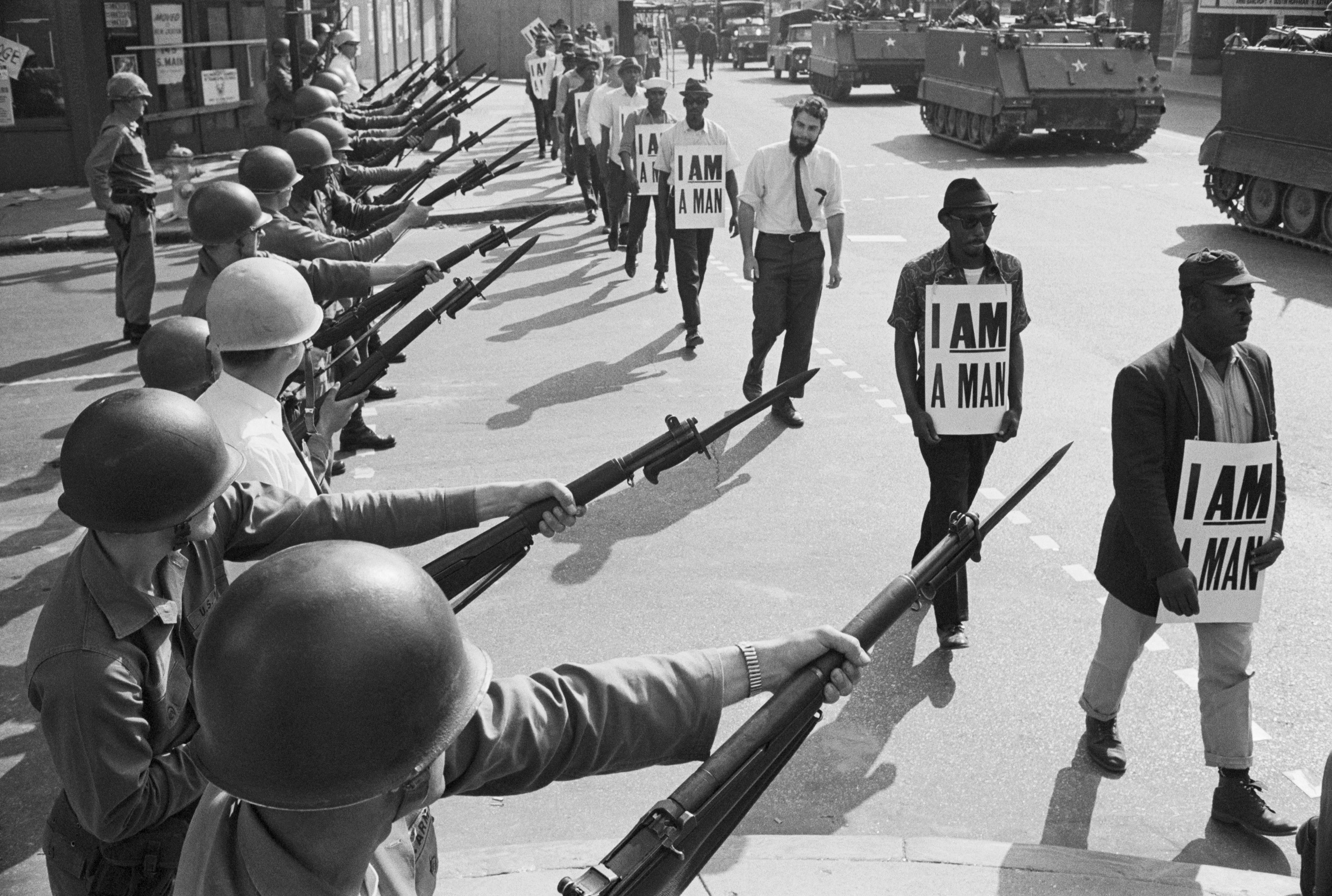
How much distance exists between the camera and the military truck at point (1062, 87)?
75.3 feet

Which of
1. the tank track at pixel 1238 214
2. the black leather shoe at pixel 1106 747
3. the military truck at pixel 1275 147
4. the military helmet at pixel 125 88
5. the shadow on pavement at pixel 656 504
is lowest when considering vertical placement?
the shadow on pavement at pixel 656 504

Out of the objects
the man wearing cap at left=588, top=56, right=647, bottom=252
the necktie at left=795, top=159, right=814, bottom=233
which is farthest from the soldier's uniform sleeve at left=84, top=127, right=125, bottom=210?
the necktie at left=795, top=159, right=814, bottom=233

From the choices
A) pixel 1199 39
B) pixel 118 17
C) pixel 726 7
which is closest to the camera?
pixel 118 17

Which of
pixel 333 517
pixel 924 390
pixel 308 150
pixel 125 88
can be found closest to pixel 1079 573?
pixel 924 390

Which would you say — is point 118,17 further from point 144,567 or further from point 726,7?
point 726,7

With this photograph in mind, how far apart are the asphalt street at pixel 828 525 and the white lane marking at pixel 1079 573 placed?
15 millimetres

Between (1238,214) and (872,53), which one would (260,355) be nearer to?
(1238,214)

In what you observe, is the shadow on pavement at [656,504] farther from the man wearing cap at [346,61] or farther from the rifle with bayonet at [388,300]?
the man wearing cap at [346,61]

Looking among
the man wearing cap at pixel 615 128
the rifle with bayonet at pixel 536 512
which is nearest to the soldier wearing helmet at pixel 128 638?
the rifle with bayonet at pixel 536 512

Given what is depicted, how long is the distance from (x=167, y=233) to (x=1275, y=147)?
13.2 meters

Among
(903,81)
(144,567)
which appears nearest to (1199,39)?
(903,81)

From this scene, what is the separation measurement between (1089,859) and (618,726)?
2325mm

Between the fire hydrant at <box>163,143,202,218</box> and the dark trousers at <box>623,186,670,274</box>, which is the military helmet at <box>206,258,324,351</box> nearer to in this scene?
the dark trousers at <box>623,186,670,274</box>

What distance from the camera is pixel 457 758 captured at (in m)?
2.33
